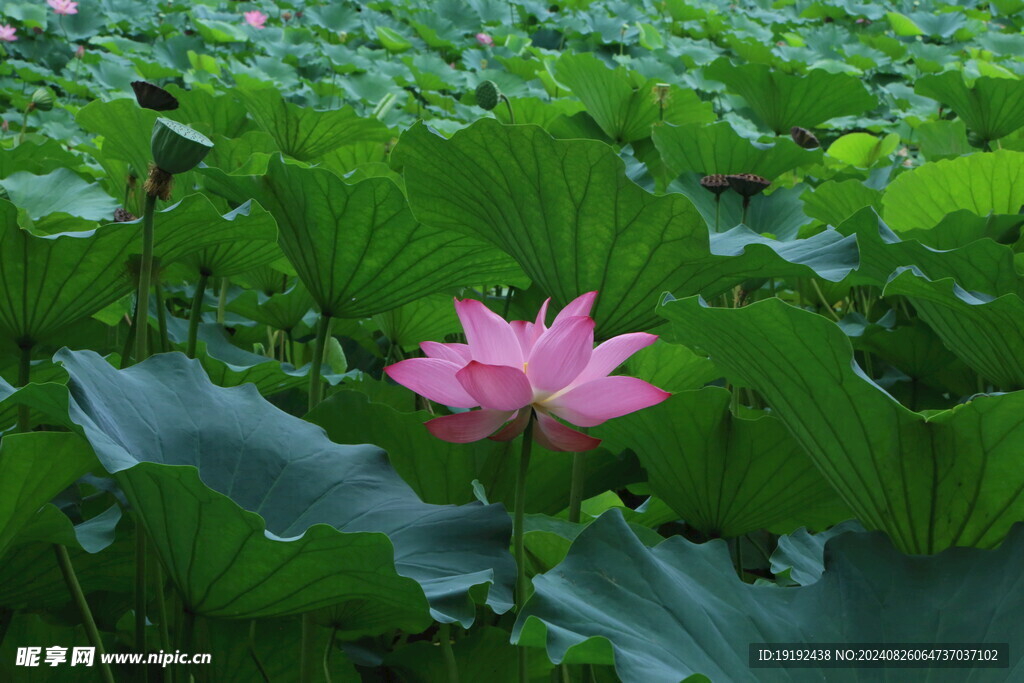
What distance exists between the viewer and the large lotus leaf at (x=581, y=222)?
0.77m

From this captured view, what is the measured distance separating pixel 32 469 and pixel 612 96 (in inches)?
57.3

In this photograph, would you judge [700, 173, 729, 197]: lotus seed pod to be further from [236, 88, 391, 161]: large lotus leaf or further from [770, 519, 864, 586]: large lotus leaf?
[236, 88, 391, 161]: large lotus leaf

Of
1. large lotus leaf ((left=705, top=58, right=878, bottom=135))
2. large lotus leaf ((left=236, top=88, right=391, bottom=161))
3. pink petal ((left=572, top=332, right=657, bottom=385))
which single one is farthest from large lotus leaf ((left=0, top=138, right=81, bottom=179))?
large lotus leaf ((left=705, top=58, right=878, bottom=135))

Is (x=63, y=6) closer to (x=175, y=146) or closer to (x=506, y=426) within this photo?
(x=175, y=146)

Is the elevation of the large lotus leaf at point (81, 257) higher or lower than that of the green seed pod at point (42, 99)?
higher

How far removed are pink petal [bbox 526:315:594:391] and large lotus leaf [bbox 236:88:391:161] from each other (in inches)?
49.4

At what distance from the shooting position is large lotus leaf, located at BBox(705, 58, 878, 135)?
1.99 meters

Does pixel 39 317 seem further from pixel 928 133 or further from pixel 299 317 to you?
pixel 928 133

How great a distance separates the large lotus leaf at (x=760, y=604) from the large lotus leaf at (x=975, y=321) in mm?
205

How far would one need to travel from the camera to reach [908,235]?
0.99 m

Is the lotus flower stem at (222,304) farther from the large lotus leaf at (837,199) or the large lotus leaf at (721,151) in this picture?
the large lotus leaf at (837,199)

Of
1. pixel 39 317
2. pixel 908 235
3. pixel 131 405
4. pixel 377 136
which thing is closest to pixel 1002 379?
pixel 908 235

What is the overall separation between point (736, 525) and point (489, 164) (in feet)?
1.24

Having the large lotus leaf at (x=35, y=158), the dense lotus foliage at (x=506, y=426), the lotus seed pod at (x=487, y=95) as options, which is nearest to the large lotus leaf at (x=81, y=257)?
the dense lotus foliage at (x=506, y=426)
